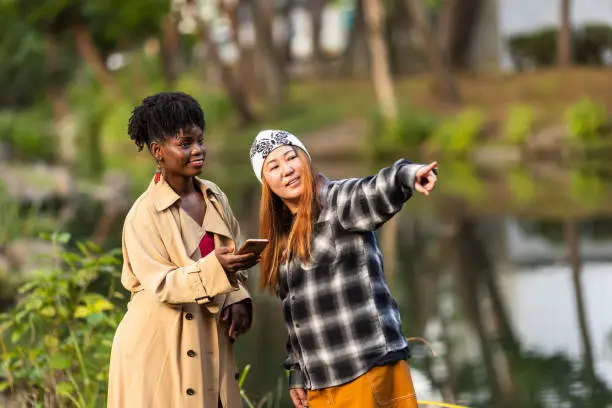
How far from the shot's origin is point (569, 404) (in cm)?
767

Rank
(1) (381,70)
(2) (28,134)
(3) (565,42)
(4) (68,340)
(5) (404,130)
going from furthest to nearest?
1. (2) (28,134)
2. (3) (565,42)
3. (1) (381,70)
4. (5) (404,130)
5. (4) (68,340)

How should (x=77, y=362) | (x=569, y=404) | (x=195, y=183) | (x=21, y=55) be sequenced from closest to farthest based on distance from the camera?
1. (x=195, y=183)
2. (x=77, y=362)
3. (x=569, y=404)
4. (x=21, y=55)

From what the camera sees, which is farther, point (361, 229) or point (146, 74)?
point (146, 74)

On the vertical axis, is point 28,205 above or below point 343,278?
below

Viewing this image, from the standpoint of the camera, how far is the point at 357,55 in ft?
137

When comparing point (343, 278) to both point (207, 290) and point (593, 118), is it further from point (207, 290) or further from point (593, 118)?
point (593, 118)

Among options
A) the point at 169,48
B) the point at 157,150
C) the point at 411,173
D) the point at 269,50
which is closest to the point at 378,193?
the point at 411,173

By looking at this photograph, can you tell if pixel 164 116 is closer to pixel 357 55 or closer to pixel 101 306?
pixel 101 306

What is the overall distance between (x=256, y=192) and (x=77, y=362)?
55.1 ft

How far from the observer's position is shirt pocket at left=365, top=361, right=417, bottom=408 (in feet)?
13.4

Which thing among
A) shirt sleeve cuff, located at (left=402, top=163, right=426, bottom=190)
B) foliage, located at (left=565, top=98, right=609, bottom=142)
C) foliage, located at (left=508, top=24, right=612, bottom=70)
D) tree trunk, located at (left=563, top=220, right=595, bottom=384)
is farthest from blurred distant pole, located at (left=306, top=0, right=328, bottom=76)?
shirt sleeve cuff, located at (left=402, top=163, right=426, bottom=190)

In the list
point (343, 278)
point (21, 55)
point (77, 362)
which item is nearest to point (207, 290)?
point (343, 278)

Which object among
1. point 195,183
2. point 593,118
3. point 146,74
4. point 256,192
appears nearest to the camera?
point 195,183

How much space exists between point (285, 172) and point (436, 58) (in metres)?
29.4
